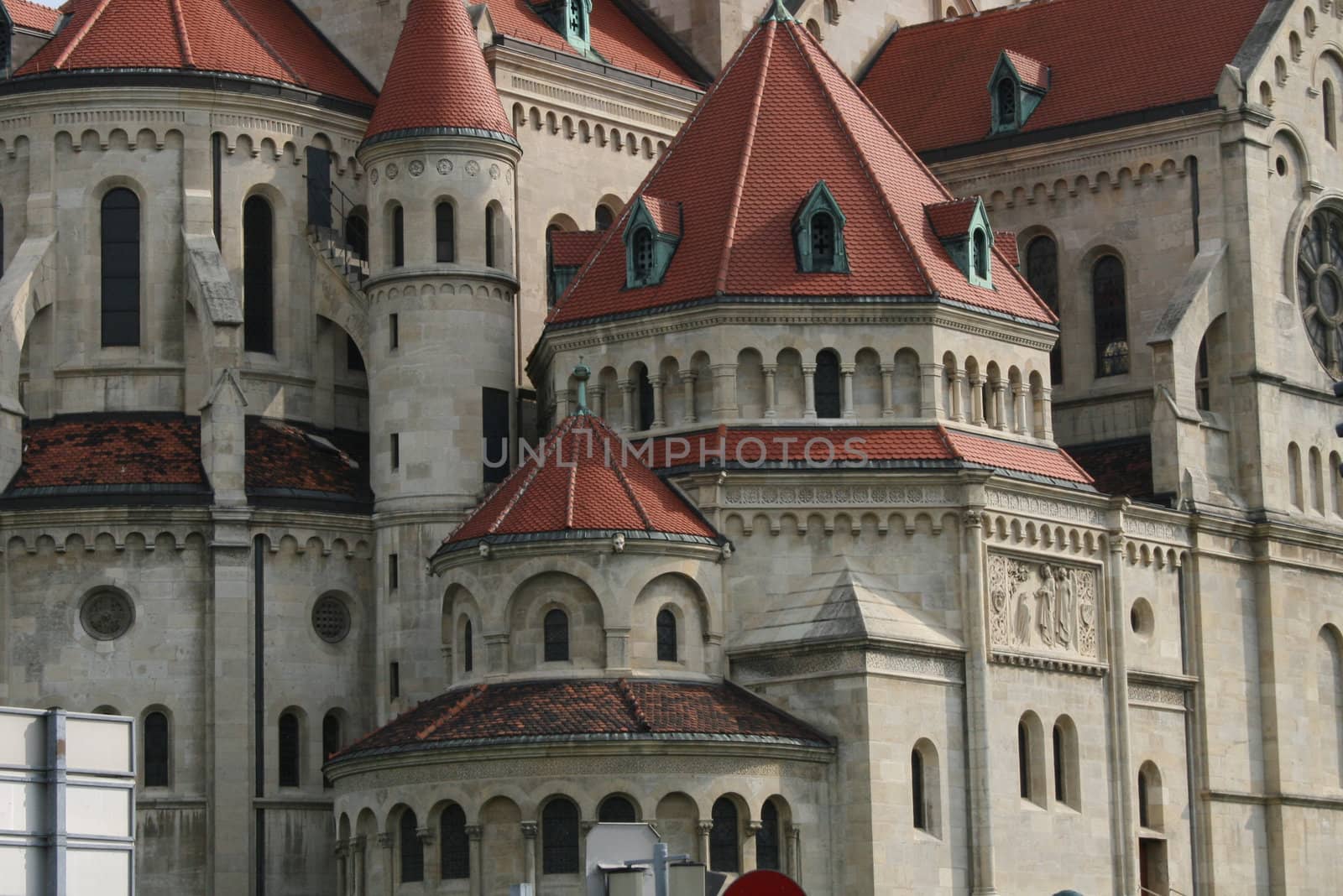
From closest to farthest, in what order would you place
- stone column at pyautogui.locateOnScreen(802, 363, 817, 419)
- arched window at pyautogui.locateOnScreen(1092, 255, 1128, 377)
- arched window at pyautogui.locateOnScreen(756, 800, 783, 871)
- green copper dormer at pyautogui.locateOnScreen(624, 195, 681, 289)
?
arched window at pyautogui.locateOnScreen(756, 800, 783, 871), stone column at pyautogui.locateOnScreen(802, 363, 817, 419), green copper dormer at pyautogui.locateOnScreen(624, 195, 681, 289), arched window at pyautogui.locateOnScreen(1092, 255, 1128, 377)

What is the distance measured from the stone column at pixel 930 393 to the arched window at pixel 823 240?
2.79m

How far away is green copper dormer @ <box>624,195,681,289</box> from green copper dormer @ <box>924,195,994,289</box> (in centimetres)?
533

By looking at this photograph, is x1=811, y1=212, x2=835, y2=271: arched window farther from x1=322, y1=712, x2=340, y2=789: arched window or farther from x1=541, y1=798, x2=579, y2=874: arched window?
x1=322, y1=712, x2=340, y2=789: arched window

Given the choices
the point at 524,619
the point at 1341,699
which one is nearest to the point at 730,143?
the point at 524,619

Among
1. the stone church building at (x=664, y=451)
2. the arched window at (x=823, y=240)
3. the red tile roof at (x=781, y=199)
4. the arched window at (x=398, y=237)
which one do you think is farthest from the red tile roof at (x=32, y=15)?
the arched window at (x=823, y=240)

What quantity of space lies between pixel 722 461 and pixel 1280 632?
15866 mm

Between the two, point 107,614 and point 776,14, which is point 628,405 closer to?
point 776,14

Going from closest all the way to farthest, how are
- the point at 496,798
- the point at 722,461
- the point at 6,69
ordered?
the point at 496,798 < the point at 722,461 < the point at 6,69

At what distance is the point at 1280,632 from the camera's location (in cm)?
6812

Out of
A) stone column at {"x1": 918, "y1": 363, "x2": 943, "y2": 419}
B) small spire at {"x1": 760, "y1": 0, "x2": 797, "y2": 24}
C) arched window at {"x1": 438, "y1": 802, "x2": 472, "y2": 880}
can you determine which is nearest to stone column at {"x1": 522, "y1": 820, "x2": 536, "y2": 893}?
arched window at {"x1": 438, "y1": 802, "x2": 472, "y2": 880}

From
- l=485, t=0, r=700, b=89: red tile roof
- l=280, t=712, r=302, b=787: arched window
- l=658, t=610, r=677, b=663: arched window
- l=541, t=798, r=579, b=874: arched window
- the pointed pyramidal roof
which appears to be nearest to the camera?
l=541, t=798, r=579, b=874: arched window

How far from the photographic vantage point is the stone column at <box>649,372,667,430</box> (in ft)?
200

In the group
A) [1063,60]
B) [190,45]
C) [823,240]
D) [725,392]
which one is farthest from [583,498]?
[1063,60]

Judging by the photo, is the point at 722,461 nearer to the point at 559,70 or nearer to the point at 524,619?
the point at 524,619
